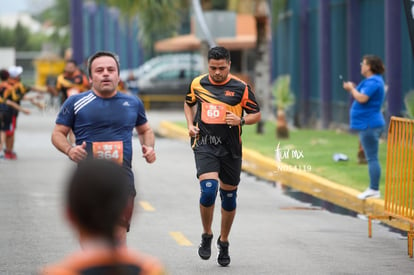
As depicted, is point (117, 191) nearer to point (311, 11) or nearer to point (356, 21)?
point (356, 21)

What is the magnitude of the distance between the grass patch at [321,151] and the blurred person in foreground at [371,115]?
813 millimetres

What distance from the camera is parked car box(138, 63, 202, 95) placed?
160ft

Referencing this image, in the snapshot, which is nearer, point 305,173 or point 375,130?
point 375,130

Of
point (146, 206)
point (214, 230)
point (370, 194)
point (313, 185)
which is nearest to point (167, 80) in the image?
point (313, 185)

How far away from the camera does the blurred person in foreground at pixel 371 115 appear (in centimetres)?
1469

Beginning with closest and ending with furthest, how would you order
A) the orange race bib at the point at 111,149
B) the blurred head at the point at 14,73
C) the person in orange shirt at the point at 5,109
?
the orange race bib at the point at 111,149 → the person in orange shirt at the point at 5,109 → the blurred head at the point at 14,73

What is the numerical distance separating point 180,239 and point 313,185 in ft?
18.3

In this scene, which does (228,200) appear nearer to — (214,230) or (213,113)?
(213,113)

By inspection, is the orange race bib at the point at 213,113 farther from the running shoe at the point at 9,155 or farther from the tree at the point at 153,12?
the tree at the point at 153,12

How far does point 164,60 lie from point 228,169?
138ft

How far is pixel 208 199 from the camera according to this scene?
10.1m

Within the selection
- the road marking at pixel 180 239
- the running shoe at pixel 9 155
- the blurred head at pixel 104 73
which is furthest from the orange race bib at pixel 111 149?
the running shoe at pixel 9 155

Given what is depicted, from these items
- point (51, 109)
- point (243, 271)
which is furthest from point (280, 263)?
Result: point (51, 109)

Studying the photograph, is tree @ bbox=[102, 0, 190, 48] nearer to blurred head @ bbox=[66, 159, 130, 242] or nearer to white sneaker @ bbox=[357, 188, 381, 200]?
white sneaker @ bbox=[357, 188, 381, 200]
